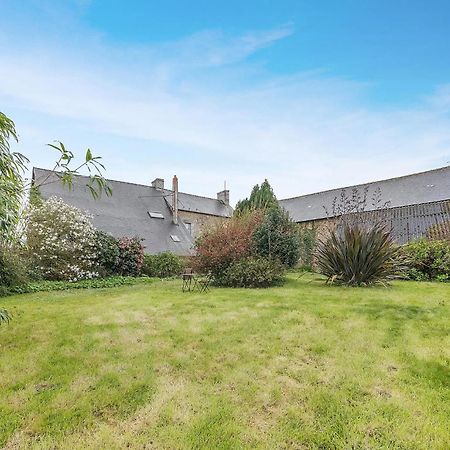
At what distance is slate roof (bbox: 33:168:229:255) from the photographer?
17334mm

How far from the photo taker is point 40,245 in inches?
471

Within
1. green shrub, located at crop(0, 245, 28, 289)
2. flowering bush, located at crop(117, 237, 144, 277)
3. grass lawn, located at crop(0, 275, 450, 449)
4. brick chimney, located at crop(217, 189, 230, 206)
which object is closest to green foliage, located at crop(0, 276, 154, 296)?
green shrub, located at crop(0, 245, 28, 289)

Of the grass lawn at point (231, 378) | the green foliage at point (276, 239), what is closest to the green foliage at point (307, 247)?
the green foliage at point (276, 239)

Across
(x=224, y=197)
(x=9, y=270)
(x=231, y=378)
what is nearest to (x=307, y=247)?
(x=9, y=270)

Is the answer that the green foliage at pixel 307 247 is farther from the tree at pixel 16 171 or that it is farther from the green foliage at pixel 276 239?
the tree at pixel 16 171

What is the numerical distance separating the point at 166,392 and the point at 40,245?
1074 centimetres

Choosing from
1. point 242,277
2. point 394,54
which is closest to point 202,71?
point 394,54

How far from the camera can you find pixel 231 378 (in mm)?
3531

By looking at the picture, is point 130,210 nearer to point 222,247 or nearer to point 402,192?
point 222,247

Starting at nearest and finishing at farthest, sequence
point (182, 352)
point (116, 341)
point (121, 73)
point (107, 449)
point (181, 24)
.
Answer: point (107, 449) < point (182, 352) < point (116, 341) < point (181, 24) < point (121, 73)

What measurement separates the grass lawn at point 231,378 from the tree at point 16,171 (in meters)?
Answer: 1.74

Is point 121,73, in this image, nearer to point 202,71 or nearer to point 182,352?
point 202,71

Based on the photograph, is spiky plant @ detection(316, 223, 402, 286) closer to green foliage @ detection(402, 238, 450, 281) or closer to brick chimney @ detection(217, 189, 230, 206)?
green foliage @ detection(402, 238, 450, 281)

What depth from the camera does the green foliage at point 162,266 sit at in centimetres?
1481
